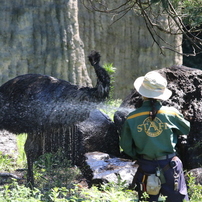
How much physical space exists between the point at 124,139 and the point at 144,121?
0.89 ft

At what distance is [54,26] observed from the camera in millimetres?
11477

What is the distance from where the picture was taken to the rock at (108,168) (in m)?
5.94

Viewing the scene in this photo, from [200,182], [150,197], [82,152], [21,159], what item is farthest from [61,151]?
[150,197]

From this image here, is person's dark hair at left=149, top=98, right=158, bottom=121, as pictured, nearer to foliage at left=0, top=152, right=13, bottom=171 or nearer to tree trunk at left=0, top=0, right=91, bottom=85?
foliage at left=0, top=152, right=13, bottom=171

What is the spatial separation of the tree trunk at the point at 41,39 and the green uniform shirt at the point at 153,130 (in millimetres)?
6841

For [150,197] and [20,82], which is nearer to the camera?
[150,197]

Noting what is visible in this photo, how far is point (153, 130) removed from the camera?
4.39 meters

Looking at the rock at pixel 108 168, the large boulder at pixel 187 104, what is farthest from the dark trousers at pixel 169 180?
the large boulder at pixel 187 104

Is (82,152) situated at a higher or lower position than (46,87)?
lower

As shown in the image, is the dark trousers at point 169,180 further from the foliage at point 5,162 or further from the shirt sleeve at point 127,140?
the foliage at point 5,162

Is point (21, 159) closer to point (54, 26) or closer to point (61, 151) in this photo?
point (61, 151)

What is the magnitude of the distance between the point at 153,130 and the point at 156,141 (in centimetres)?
11

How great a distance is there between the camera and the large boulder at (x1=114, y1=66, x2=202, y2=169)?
21.9 feet

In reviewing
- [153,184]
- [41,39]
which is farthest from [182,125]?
[41,39]
